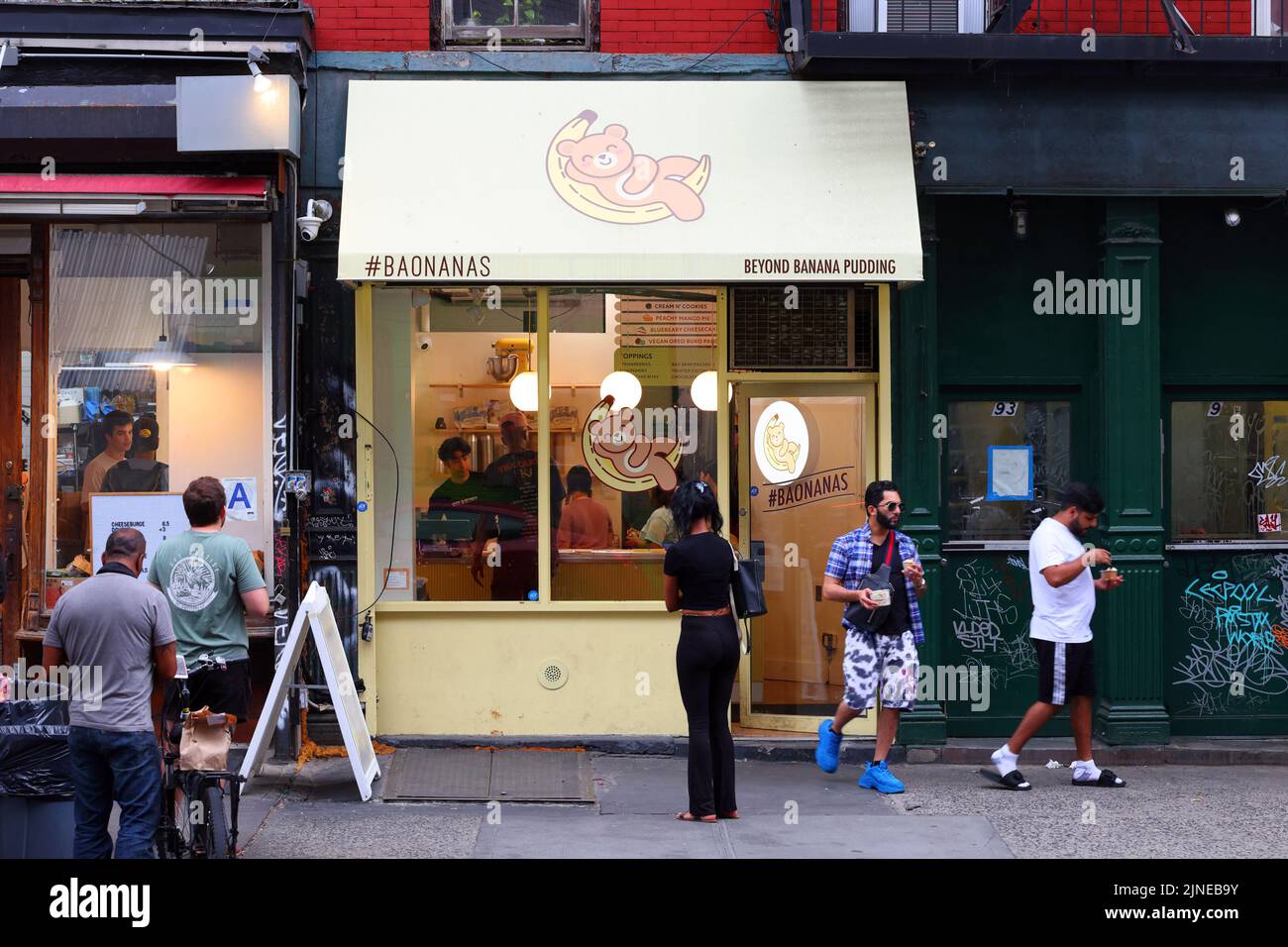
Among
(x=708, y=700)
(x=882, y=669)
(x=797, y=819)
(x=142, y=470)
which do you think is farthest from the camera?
(x=142, y=470)

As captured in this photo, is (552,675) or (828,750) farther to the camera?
(552,675)

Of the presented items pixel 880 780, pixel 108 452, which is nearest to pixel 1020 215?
pixel 880 780

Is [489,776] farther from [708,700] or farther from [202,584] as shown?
[202,584]

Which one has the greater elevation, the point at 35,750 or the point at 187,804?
the point at 35,750

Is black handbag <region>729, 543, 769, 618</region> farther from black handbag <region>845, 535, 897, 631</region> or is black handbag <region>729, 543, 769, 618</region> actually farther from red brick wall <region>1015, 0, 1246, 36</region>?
red brick wall <region>1015, 0, 1246, 36</region>

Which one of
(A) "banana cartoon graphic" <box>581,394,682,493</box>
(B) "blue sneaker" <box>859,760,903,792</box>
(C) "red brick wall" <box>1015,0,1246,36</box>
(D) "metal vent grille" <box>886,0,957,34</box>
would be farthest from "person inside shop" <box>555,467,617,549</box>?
(C) "red brick wall" <box>1015,0,1246,36</box>

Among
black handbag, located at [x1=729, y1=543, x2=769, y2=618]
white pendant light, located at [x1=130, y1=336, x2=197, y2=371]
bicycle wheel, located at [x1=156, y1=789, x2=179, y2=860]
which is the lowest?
bicycle wheel, located at [x1=156, y1=789, x2=179, y2=860]

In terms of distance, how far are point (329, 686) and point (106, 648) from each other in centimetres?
217

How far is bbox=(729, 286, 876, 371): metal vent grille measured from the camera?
9.75 meters

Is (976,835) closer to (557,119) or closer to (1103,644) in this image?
(1103,644)

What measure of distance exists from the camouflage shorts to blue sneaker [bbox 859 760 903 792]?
0.40 m

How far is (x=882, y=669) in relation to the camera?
861 centimetres

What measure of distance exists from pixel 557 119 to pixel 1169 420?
472 cm

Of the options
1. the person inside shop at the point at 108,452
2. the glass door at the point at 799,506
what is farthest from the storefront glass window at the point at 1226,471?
the person inside shop at the point at 108,452
